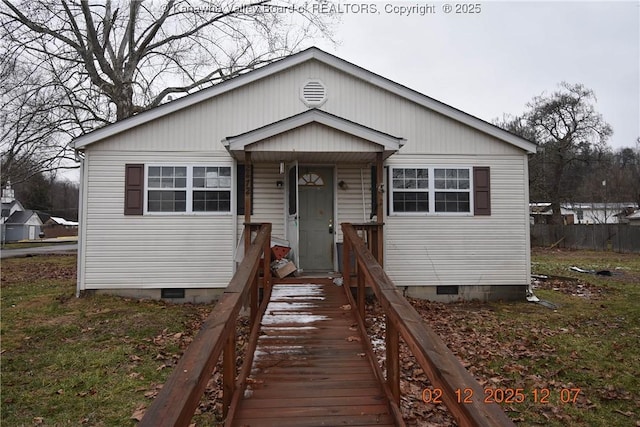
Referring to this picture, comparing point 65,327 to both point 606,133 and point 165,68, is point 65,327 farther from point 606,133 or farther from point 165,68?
point 606,133

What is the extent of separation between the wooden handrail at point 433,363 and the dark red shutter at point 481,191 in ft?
18.9

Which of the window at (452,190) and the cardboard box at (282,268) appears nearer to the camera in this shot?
the cardboard box at (282,268)

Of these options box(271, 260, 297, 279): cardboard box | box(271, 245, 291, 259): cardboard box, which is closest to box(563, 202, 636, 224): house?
box(271, 245, 291, 259): cardboard box

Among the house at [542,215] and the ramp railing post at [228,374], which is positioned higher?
the house at [542,215]

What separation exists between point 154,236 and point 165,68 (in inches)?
550

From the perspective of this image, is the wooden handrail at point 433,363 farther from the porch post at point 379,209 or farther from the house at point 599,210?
the house at point 599,210

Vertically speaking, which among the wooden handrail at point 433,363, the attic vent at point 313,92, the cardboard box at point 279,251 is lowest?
the wooden handrail at point 433,363

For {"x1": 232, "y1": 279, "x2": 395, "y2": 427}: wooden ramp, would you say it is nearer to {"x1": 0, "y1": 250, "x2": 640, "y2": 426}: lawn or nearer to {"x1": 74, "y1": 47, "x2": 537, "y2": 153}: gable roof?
{"x1": 0, "y1": 250, "x2": 640, "y2": 426}: lawn

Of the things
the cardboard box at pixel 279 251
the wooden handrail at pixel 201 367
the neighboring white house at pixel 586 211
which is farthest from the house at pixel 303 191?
the neighboring white house at pixel 586 211

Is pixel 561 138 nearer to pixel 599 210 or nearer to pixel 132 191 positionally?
pixel 599 210

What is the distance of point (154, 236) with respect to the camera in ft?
27.7

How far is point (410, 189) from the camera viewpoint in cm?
885

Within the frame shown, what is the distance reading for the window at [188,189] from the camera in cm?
848

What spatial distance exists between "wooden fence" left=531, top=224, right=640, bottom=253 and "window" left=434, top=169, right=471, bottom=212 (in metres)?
20.2
